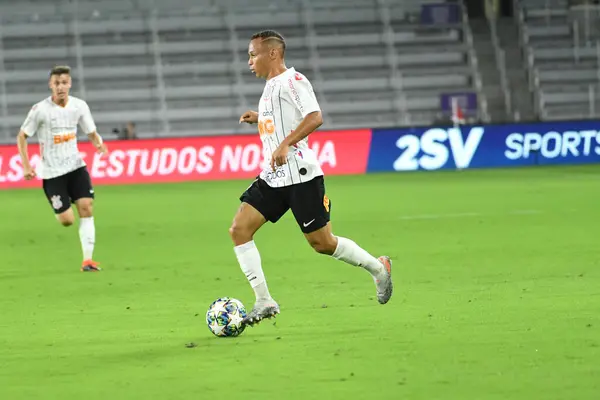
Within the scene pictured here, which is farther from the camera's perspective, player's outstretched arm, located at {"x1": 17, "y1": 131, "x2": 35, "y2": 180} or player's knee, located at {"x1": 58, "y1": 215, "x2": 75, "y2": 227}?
player's knee, located at {"x1": 58, "y1": 215, "x2": 75, "y2": 227}

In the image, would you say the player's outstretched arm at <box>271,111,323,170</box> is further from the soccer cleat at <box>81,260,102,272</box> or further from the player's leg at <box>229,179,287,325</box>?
the soccer cleat at <box>81,260,102,272</box>

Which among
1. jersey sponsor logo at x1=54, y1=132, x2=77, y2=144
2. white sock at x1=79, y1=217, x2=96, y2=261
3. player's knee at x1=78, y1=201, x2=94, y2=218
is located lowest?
white sock at x1=79, y1=217, x2=96, y2=261

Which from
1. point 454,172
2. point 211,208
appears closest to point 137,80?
point 454,172

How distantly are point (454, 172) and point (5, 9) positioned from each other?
50.7 feet

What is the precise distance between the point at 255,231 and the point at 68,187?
5365 mm

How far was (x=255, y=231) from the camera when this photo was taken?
8.77 metres

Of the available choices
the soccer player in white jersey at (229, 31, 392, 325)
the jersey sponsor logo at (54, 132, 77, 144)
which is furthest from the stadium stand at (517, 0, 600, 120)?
the soccer player in white jersey at (229, 31, 392, 325)

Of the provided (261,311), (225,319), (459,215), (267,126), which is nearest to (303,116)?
(267,126)

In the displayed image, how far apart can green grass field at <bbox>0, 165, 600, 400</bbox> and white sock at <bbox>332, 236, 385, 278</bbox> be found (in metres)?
0.32

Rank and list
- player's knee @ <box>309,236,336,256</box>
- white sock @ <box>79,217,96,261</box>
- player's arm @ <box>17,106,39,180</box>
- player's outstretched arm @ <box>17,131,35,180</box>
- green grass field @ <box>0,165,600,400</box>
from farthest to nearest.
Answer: player's arm @ <box>17,106,39,180</box> → player's outstretched arm @ <box>17,131,35,180</box> → white sock @ <box>79,217,96,261</box> → player's knee @ <box>309,236,336,256</box> → green grass field @ <box>0,165,600,400</box>

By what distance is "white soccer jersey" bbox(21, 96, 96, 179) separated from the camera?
13.6 meters

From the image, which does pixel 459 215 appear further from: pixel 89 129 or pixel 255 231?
pixel 255 231

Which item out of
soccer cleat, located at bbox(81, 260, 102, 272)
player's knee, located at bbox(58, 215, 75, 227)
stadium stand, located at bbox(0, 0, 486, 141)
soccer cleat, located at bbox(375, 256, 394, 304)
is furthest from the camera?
stadium stand, located at bbox(0, 0, 486, 141)

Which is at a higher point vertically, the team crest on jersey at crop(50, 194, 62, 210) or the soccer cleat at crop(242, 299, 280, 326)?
the team crest on jersey at crop(50, 194, 62, 210)
